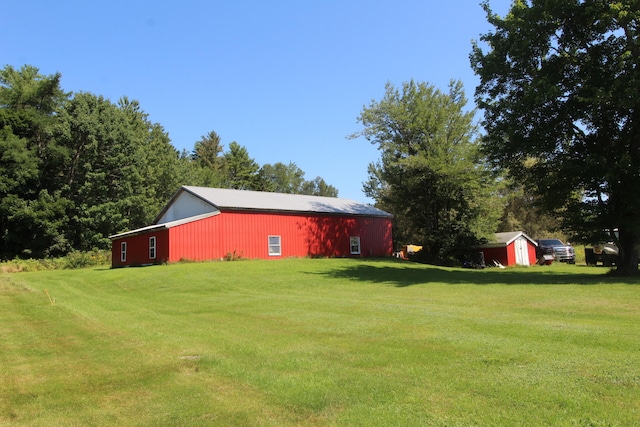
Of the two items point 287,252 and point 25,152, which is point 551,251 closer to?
point 287,252

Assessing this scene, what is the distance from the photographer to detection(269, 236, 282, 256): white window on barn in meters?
31.1

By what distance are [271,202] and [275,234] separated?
9.13ft

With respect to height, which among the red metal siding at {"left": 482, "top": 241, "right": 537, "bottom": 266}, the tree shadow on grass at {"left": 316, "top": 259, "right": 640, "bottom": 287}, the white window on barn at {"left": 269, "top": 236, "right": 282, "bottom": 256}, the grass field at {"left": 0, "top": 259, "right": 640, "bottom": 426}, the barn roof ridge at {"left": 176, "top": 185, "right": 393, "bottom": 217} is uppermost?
the barn roof ridge at {"left": 176, "top": 185, "right": 393, "bottom": 217}

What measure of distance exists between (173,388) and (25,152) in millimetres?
45330

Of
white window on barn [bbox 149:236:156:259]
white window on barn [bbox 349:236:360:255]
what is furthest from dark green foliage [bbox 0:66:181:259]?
white window on barn [bbox 349:236:360:255]

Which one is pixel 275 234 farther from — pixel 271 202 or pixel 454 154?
pixel 454 154

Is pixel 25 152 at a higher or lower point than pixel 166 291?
higher

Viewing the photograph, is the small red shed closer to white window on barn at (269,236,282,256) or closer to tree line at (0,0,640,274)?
tree line at (0,0,640,274)

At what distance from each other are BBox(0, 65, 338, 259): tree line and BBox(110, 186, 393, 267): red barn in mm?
10994

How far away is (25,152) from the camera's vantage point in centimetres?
4141

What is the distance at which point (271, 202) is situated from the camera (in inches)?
1294

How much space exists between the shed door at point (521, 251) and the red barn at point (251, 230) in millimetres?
A: 11580

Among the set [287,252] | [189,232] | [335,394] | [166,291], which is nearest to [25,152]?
[189,232]

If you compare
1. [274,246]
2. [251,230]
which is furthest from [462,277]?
[251,230]
